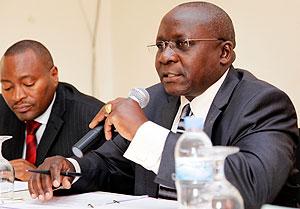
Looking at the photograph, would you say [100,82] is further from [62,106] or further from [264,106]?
[264,106]

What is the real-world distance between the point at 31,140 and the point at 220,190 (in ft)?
5.46

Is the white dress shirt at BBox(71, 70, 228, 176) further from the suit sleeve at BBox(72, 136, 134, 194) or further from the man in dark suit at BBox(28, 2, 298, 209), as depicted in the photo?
the suit sleeve at BBox(72, 136, 134, 194)

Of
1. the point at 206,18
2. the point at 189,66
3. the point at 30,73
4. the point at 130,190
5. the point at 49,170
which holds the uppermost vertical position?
the point at 206,18

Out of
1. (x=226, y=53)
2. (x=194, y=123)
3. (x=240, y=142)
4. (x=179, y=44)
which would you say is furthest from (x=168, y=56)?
(x=194, y=123)

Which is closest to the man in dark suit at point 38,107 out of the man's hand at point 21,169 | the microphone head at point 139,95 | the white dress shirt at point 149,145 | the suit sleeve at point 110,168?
the man's hand at point 21,169

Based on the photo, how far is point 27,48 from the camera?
101 inches

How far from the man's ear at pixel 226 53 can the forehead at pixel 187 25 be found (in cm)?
8

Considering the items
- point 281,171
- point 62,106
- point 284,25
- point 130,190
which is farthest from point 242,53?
point 281,171

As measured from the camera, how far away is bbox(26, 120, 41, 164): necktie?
2.48m

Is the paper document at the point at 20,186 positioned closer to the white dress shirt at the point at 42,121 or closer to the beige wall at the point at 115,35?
the white dress shirt at the point at 42,121

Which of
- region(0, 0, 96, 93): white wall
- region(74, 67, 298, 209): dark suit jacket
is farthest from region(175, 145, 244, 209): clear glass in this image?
region(0, 0, 96, 93): white wall

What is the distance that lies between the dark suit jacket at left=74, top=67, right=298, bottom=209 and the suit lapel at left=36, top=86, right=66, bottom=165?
1.86 feet

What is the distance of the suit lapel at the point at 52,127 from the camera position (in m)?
2.46

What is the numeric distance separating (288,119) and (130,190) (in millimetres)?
688
